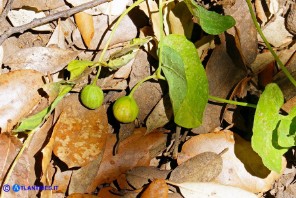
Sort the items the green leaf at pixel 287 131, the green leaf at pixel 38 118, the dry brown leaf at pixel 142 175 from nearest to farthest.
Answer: the green leaf at pixel 287 131 → the green leaf at pixel 38 118 → the dry brown leaf at pixel 142 175

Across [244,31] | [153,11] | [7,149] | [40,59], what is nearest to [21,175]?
[7,149]

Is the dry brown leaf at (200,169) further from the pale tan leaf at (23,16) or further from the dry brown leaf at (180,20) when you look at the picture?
the pale tan leaf at (23,16)

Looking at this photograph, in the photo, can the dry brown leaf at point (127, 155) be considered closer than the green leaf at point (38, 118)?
No

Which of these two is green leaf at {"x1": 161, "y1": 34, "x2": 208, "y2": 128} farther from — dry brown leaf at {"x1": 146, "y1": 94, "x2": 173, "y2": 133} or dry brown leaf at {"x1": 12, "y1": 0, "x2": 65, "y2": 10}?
dry brown leaf at {"x1": 12, "y1": 0, "x2": 65, "y2": 10}

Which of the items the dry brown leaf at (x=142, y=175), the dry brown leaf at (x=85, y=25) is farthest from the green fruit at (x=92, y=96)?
the dry brown leaf at (x=142, y=175)

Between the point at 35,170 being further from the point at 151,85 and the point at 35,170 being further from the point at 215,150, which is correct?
the point at 215,150
